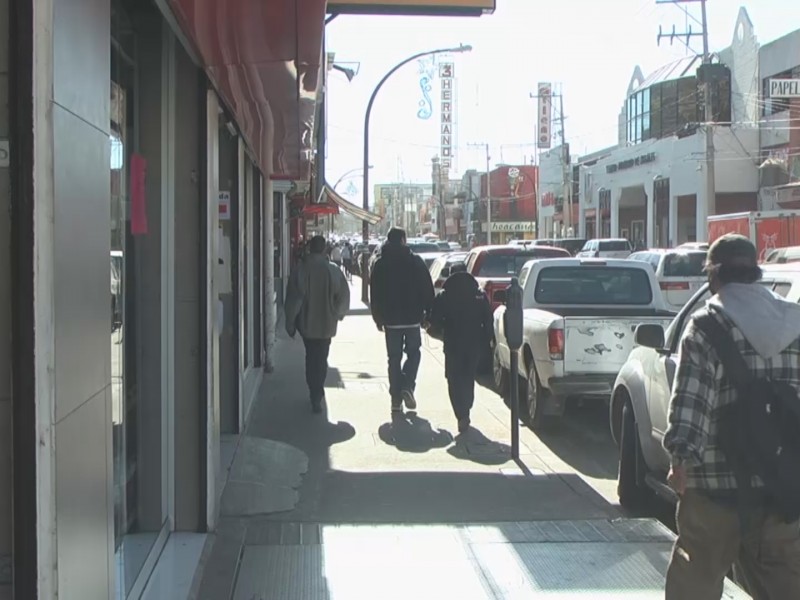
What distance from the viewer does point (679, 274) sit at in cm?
2009

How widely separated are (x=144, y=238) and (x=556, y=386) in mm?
4837

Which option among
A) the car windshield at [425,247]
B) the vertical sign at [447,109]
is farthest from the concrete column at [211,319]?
the vertical sign at [447,109]

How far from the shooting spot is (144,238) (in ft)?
16.3

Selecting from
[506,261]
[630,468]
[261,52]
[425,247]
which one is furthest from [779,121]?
[261,52]

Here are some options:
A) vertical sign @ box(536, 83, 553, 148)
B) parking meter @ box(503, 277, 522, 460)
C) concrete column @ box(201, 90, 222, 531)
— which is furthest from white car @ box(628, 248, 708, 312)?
vertical sign @ box(536, 83, 553, 148)

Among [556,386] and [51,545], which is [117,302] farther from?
[556,386]

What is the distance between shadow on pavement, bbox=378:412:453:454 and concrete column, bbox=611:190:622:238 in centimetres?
4411

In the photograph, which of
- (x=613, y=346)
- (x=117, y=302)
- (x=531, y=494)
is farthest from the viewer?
(x=613, y=346)

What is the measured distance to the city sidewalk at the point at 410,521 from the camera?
5000 millimetres

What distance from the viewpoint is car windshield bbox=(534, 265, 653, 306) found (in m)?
10.5

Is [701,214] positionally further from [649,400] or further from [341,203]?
[649,400]

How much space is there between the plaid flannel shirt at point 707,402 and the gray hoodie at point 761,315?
3 cm

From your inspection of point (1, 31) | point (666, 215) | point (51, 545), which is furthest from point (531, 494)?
point (666, 215)

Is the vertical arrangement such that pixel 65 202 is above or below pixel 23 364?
above
